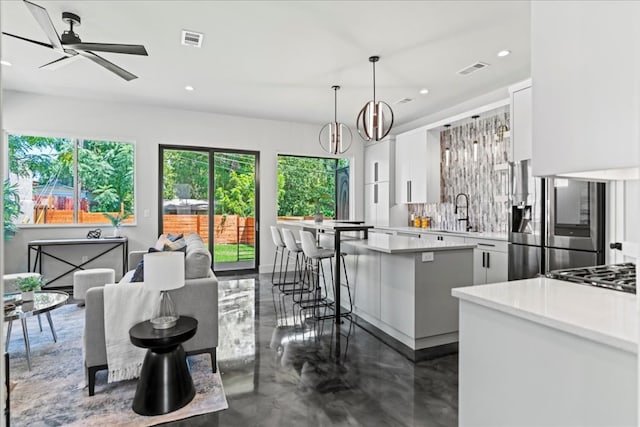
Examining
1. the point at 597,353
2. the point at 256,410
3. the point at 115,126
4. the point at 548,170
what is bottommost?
the point at 256,410

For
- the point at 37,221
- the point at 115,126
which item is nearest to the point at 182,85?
the point at 115,126

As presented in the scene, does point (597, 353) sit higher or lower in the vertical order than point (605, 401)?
higher

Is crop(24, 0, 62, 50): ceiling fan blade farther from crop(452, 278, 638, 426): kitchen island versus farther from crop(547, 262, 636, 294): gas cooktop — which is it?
crop(547, 262, 636, 294): gas cooktop

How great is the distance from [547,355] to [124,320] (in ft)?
8.20

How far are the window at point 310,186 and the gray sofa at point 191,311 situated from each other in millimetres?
4428

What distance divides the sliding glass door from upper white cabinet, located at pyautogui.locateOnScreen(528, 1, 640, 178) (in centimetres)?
611

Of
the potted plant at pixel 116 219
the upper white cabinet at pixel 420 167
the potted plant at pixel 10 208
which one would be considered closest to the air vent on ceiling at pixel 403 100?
Answer: the upper white cabinet at pixel 420 167

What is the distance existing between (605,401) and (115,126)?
6856 millimetres

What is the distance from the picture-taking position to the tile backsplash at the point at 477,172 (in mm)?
5258

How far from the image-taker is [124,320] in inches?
100

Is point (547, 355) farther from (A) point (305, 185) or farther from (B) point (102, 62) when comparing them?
(A) point (305, 185)

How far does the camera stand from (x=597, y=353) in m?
1.14

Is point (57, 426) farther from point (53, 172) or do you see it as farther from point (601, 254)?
point (53, 172)

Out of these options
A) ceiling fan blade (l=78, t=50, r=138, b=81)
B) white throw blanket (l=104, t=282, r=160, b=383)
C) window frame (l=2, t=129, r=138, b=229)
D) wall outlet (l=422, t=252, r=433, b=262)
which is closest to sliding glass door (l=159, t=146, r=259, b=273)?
window frame (l=2, t=129, r=138, b=229)
